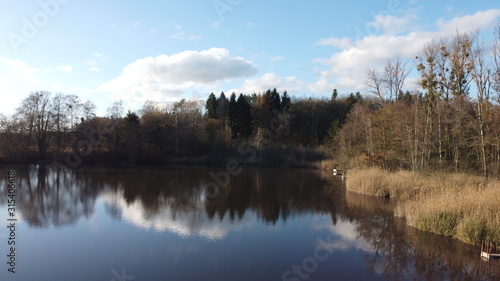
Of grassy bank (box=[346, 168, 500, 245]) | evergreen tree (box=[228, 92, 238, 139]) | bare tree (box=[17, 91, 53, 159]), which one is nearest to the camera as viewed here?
grassy bank (box=[346, 168, 500, 245])

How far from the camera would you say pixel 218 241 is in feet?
36.5

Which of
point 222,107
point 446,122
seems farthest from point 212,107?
point 446,122

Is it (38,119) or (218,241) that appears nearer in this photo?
(218,241)

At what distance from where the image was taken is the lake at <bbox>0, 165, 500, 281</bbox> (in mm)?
8531

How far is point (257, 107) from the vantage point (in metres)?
55.8

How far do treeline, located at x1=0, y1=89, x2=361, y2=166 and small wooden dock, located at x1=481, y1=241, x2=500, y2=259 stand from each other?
1325 inches

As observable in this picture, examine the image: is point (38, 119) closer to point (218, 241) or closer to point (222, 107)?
point (222, 107)

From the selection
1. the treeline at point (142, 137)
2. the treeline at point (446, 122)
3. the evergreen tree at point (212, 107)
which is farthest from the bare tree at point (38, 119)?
the treeline at point (446, 122)

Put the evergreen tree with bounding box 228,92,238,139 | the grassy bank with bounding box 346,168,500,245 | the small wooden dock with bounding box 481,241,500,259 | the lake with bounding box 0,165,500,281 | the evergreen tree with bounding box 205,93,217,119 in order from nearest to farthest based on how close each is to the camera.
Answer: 1. the lake with bounding box 0,165,500,281
2. the small wooden dock with bounding box 481,241,500,259
3. the grassy bank with bounding box 346,168,500,245
4. the evergreen tree with bounding box 228,92,238,139
5. the evergreen tree with bounding box 205,93,217,119

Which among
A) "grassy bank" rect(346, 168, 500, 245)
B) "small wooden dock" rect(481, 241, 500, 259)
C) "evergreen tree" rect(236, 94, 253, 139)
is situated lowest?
"small wooden dock" rect(481, 241, 500, 259)

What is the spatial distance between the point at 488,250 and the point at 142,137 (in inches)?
1620

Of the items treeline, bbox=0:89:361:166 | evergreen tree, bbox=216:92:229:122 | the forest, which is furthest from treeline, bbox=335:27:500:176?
evergreen tree, bbox=216:92:229:122

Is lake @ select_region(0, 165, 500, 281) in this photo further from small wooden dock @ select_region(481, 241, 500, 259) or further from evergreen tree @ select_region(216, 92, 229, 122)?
evergreen tree @ select_region(216, 92, 229, 122)

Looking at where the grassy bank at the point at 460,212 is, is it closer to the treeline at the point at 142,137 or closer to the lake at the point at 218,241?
the lake at the point at 218,241
